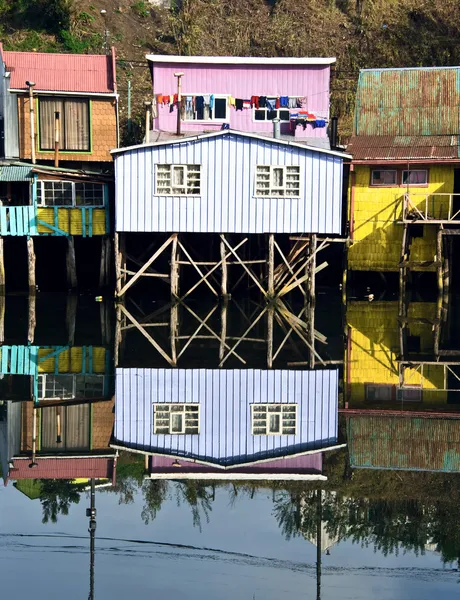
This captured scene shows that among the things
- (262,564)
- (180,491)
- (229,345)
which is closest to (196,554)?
(262,564)

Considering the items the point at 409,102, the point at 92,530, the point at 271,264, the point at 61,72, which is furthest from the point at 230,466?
the point at 61,72

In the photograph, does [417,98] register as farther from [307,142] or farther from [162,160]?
[162,160]

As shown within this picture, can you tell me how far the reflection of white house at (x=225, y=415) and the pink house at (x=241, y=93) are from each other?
609 inches

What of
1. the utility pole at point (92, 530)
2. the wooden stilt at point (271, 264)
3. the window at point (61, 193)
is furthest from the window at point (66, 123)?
the utility pole at point (92, 530)

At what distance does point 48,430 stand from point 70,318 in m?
12.0

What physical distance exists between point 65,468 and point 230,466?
2246mm

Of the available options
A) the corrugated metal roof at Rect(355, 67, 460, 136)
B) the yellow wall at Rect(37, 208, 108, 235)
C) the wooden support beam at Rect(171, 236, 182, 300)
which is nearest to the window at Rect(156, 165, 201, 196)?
the wooden support beam at Rect(171, 236, 182, 300)

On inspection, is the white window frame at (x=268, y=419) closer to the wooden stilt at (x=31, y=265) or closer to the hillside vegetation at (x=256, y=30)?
the wooden stilt at (x=31, y=265)

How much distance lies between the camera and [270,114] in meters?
35.2

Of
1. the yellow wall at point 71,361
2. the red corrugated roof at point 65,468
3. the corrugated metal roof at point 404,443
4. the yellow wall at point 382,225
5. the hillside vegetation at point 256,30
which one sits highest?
the hillside vegetation at point 256,30

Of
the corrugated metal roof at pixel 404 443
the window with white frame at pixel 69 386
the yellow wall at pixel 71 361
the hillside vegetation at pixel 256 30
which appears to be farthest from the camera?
the hillside vegetation at pixel 256 30

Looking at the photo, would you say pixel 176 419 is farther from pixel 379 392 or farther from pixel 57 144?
pixel 57 144

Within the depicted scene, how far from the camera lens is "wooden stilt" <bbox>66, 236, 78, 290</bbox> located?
111 feet

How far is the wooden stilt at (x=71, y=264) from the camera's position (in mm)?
33938
